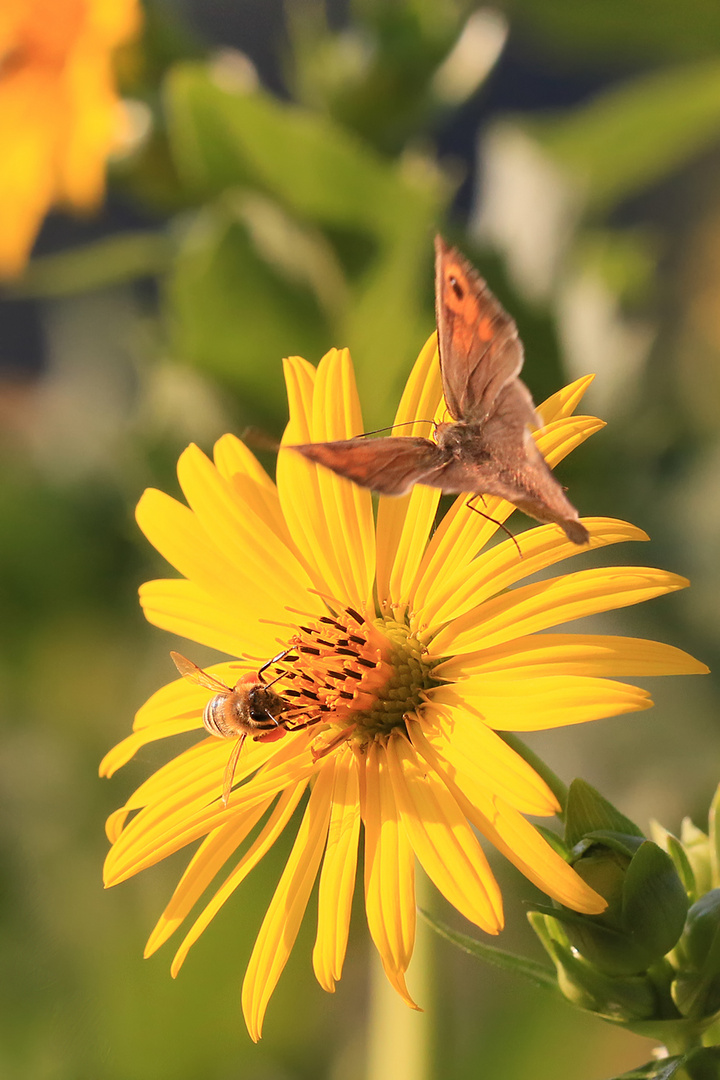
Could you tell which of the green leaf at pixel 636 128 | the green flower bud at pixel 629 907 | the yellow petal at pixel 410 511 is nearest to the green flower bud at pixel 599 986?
the green flower bud at pixel 629 907

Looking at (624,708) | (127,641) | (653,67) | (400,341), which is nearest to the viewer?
(624,708)

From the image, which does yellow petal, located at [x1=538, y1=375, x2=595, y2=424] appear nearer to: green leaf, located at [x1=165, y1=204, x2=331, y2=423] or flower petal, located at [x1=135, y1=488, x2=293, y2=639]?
flower petal, located at [x1=135, y1=488, x2=293, y2=639]

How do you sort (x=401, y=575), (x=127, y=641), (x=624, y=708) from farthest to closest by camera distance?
(x=127, y=641)
(x=401, y=575)
(x=624, y=708)

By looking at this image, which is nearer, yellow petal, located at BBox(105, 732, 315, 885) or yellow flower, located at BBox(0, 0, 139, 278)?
yellow petal, located at BBox(105, 732, 315, 885)

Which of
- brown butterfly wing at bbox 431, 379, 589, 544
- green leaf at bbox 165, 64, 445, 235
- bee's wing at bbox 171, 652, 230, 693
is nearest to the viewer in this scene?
brown butterfly wing at bbox 431, 379, 589, 544

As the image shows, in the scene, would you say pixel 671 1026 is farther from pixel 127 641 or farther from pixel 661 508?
pixel 127 641

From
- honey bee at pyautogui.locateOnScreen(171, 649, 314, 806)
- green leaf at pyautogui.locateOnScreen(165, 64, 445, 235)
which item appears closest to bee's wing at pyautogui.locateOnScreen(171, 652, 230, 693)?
honey bee at pyautogui.locateOnScreen(171, 649, 314, 806)

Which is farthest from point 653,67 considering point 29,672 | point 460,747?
point 460,747
